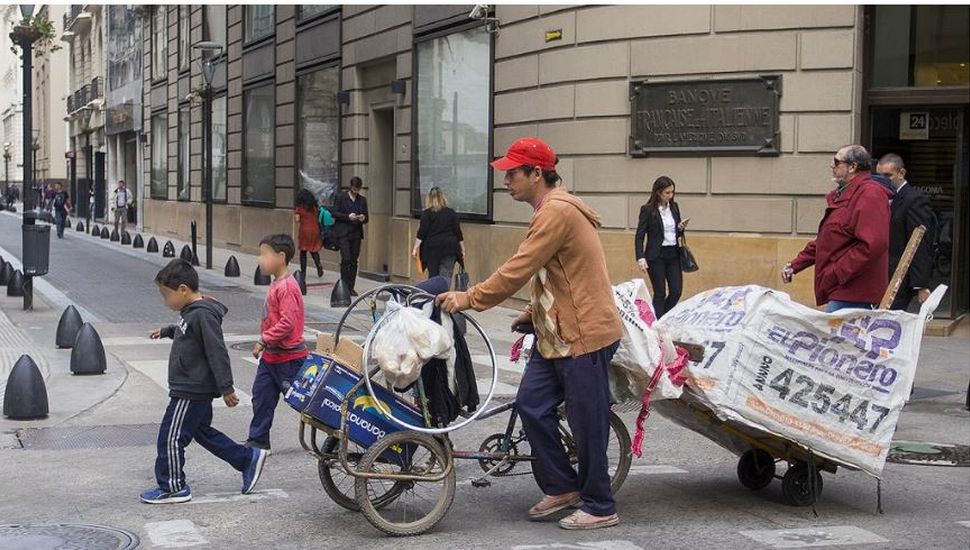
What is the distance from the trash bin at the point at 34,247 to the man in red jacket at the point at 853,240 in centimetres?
1092

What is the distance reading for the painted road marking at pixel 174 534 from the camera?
590 cm

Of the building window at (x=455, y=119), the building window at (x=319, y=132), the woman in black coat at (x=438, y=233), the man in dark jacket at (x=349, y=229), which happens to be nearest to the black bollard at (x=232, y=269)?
the building window at (x=319, y=132)

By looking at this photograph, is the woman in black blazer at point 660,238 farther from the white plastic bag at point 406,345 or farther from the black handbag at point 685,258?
the white plastic bag at point 406,345

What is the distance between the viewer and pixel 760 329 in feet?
21.3

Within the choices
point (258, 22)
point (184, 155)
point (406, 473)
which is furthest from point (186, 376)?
point (184, 155)

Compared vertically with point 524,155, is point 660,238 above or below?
below

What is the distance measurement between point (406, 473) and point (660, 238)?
7.54 metres

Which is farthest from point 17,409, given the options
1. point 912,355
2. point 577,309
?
point 912,355

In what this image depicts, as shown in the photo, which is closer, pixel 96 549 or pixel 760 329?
pixel 96 549

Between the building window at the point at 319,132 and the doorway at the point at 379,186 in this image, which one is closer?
the doorway at the point at 379,186

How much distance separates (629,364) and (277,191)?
22991 mm

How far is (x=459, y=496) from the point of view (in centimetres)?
693

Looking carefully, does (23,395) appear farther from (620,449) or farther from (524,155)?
(524,155)

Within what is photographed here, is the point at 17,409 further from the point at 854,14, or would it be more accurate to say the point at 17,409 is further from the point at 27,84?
the point at 854,14
